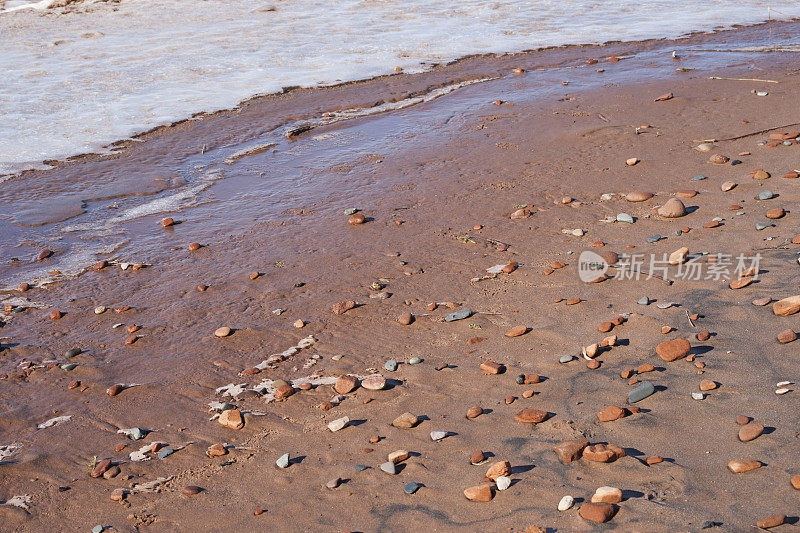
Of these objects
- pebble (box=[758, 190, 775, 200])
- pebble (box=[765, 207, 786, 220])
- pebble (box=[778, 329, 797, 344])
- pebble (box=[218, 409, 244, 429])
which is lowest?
pebble (box=[218, 409, 244, 429])

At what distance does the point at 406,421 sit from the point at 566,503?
932 mm

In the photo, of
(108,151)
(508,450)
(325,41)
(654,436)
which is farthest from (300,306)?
(325,41)

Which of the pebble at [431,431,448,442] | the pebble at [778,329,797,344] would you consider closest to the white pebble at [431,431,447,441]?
the pebble at [431,431,448,442]

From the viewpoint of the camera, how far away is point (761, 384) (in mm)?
3090

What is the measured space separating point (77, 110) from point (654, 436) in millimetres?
9411

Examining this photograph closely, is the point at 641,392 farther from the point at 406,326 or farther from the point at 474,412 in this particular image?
the point at 406,326

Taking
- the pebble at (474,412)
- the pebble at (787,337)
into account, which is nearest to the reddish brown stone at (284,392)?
the pebble at (474,412)

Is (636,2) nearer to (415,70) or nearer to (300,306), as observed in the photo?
(415,70)

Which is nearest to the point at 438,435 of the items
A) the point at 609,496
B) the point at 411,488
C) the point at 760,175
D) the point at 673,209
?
the point at 411,488

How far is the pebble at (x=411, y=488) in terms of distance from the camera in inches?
110

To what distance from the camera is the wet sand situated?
111 inches

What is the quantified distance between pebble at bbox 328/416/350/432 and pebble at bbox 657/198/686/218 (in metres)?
3.05

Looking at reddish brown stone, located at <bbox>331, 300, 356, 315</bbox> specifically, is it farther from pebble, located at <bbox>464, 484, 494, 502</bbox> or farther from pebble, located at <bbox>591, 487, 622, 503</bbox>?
pebble, located at <bbox>591, 487, 622, 503</bbox>

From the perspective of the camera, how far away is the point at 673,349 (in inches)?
134
